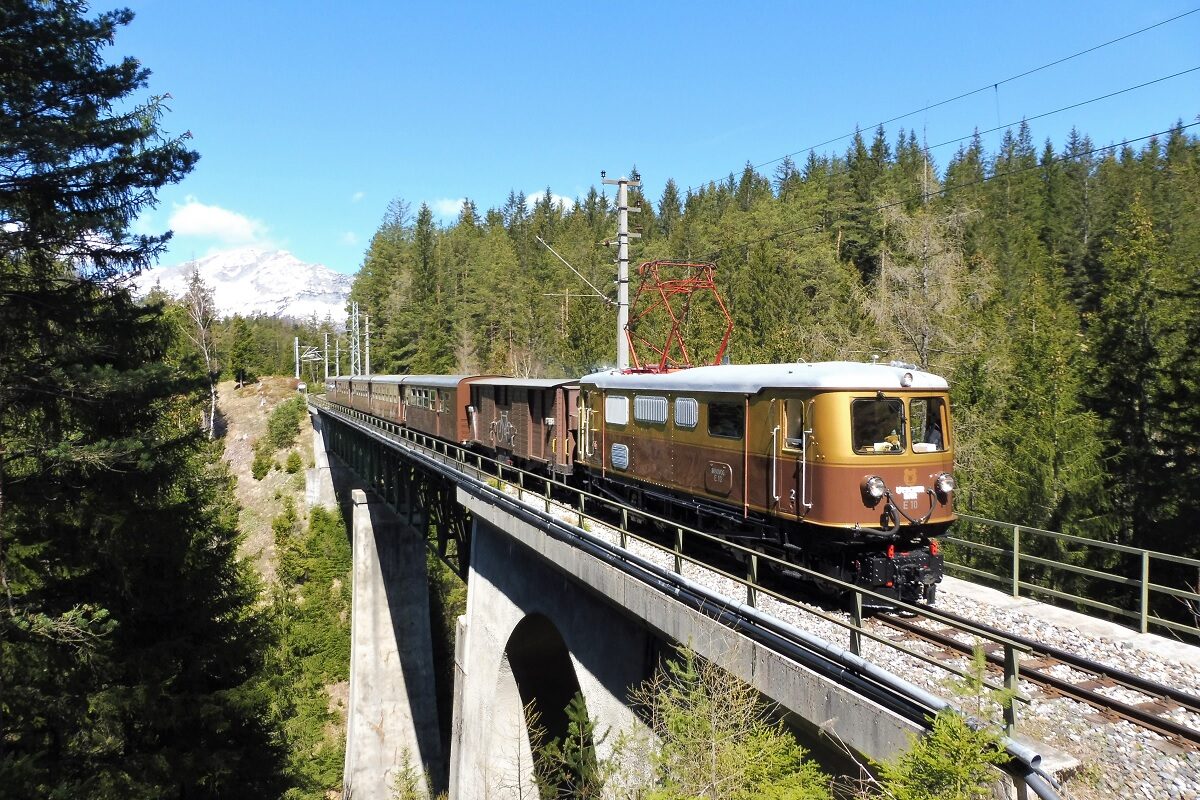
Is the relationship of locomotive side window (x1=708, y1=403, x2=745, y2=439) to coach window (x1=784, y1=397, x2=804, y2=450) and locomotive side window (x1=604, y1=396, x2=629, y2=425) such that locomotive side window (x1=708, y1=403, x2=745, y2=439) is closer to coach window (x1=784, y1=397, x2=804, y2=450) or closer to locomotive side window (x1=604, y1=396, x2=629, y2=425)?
coach window (x1=784, y1=397, x2=804, y2=450)

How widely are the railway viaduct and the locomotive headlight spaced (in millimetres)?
2606

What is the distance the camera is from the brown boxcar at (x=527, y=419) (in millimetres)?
17594

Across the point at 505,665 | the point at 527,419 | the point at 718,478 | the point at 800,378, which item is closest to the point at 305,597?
the point at 527,419

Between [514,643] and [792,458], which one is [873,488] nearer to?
[792,458]

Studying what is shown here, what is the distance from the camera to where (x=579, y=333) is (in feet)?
160

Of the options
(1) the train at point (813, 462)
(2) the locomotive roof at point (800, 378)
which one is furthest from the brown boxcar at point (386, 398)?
(2) the locomotive roof at point (800, 378)

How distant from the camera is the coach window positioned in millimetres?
9625

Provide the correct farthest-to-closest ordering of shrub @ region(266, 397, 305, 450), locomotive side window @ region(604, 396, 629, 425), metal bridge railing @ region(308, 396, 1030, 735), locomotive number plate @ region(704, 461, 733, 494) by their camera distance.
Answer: shrub @ region(266, 397, 305, 450)
locomotive side window @ region(604, 396, 629, 425)
locomotive number plate @ region(704, 461, 733, 494)
metal bridge railing @ region(308, 396, 1030, 735)

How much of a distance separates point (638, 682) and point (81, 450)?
7377 mm

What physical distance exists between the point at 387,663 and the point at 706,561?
20858mm

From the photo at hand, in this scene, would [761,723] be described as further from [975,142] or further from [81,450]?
[975,142]

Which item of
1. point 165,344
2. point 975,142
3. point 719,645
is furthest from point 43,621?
point 975,142

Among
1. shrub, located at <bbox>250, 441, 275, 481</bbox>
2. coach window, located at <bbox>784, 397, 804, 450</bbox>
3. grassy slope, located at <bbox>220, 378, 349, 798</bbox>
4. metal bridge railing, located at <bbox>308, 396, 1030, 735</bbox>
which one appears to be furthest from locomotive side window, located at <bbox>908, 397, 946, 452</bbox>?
shrub, located at <bbox>250, 441, 275, 481</bbox>

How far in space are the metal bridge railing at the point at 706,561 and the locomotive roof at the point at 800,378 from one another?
7.09ft
